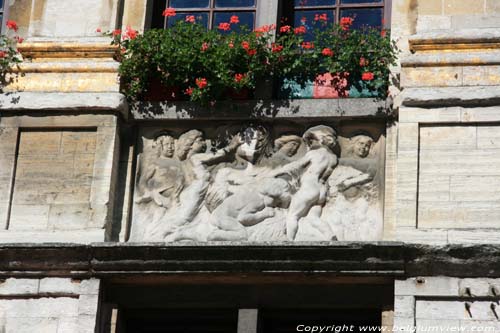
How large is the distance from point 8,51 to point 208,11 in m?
1.83

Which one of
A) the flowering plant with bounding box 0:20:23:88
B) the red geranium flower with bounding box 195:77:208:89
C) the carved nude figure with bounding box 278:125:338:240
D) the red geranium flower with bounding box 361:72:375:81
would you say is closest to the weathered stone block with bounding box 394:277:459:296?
the carved nude figure with bounding box 278:125:338:240

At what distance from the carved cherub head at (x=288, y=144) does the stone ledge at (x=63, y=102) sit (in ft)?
4.37

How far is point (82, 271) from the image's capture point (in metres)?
13.1

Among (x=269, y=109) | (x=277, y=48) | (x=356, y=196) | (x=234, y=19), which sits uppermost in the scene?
(x=234, y=19)

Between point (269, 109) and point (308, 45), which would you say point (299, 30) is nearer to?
point (308, 45)

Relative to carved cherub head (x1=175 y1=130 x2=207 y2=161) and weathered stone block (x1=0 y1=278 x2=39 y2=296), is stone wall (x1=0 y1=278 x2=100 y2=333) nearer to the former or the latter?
weathered stone block (x1=0 y1=278 x2=39 y2=296)

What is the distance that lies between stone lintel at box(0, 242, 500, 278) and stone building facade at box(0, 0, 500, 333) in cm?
1

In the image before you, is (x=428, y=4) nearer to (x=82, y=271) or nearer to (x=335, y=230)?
(x=335, y=230)

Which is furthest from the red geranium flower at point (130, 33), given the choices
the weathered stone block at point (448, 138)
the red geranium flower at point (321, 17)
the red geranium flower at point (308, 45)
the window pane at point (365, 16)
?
the weathered stone block at point (448, 138)

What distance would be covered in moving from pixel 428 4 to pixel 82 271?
371cm

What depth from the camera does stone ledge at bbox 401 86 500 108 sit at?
43.3ft

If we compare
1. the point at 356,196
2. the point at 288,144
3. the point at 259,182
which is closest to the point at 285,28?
the point at 288,144

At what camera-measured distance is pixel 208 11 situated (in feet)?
48.0

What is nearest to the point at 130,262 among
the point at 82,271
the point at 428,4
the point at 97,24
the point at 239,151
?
the point at 82,271
